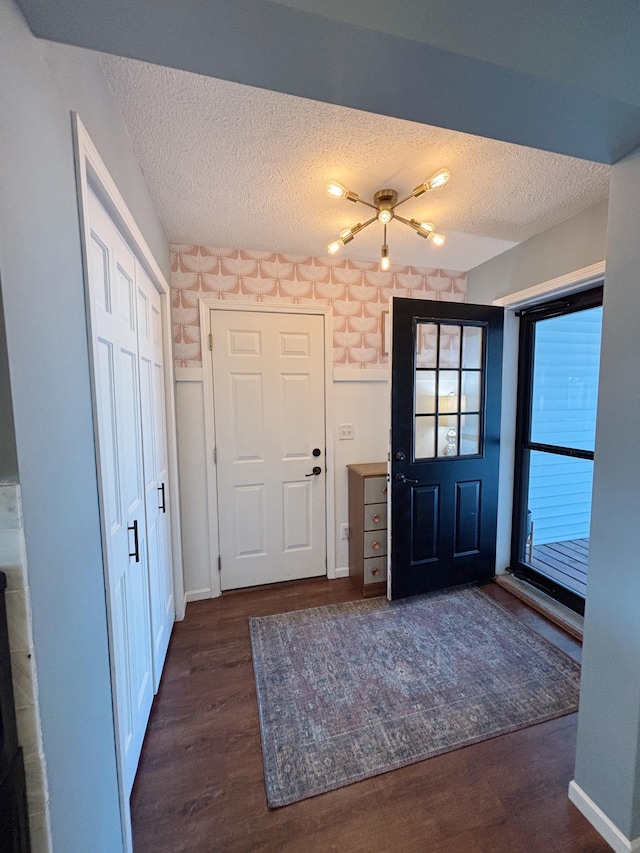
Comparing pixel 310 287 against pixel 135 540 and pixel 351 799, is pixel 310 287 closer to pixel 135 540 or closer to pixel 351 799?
pixel 135 540

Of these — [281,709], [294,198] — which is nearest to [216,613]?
[281,709]

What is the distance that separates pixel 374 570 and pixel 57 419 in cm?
229

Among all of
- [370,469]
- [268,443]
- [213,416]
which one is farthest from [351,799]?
[213,416]

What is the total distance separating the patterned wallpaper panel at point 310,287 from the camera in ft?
7.61

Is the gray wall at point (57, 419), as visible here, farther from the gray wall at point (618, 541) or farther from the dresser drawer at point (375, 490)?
the dresser drawer at point (375, 490)

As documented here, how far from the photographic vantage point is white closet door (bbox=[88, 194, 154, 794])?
1.01m

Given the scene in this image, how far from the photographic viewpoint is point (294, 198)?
5.81ft

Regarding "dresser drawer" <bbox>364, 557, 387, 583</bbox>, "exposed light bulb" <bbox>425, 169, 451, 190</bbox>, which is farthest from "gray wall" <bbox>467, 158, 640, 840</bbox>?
"dresser drawer" <bbox>364, 557, 387, 583</bbox>

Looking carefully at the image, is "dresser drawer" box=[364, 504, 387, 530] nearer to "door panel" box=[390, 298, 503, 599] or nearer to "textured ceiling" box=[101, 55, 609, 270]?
"door panel" box=[390, 298, 503, 599]

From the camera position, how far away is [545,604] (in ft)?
7.56

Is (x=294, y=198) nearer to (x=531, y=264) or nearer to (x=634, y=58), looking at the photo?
(x=634, y=58)

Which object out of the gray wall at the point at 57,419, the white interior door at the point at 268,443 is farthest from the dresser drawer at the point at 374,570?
the gray wall at the point at 57,419

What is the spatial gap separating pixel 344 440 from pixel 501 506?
132 centimetres

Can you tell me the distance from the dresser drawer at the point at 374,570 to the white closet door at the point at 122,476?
1.44 m
